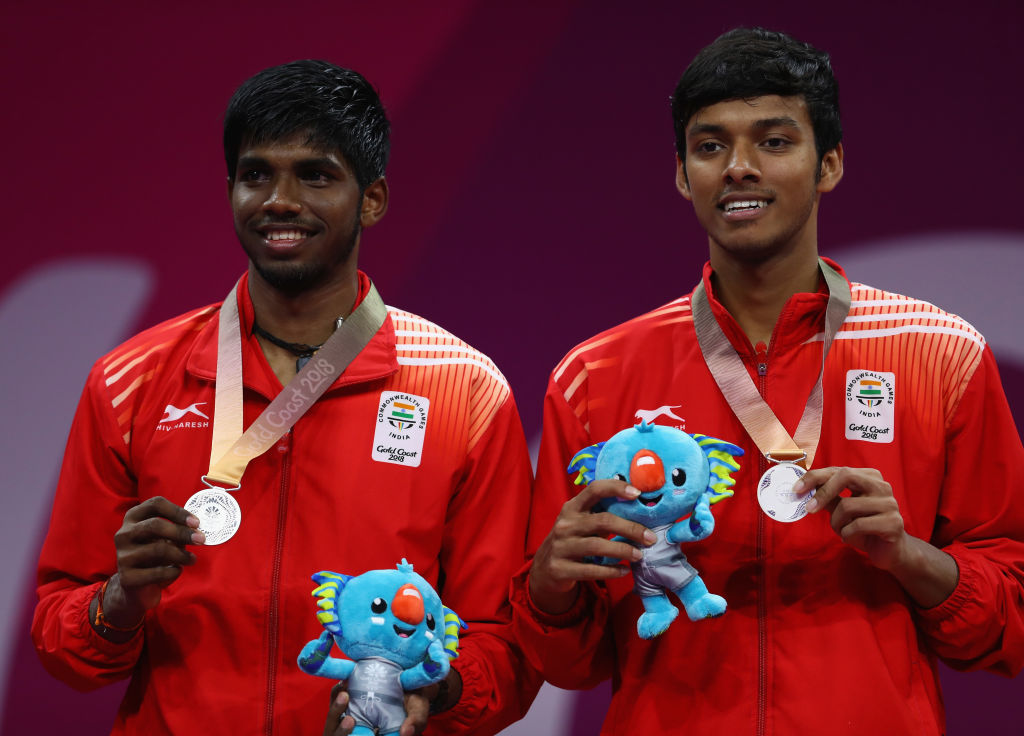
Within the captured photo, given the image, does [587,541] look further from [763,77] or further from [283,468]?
[763,77]

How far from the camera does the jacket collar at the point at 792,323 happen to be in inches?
86.7

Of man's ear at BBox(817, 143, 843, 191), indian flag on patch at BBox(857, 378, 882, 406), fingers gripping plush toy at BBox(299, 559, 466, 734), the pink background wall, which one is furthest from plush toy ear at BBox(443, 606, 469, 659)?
the pink background wall

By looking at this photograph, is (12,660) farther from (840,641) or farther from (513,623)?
(840,641)

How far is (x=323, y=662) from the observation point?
6.20 feet

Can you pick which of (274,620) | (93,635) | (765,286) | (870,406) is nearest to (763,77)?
(765,286)

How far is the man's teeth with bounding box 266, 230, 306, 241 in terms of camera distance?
90.8 inches

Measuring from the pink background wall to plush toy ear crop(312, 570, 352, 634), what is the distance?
1.62 m

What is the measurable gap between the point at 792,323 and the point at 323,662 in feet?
3.54

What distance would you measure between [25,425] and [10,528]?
1.05 feet

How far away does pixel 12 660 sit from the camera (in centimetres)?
349

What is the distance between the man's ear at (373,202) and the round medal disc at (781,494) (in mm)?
1013

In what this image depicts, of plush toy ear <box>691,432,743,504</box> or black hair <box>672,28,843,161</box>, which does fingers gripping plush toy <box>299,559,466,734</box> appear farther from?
black hair <box>672,28,843,161</box>

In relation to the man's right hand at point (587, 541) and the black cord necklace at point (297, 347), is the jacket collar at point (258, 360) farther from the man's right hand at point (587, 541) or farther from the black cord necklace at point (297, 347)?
the man's right hand at point (587, 541)

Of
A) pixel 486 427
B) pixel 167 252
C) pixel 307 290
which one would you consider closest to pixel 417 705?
pixel 486 427
